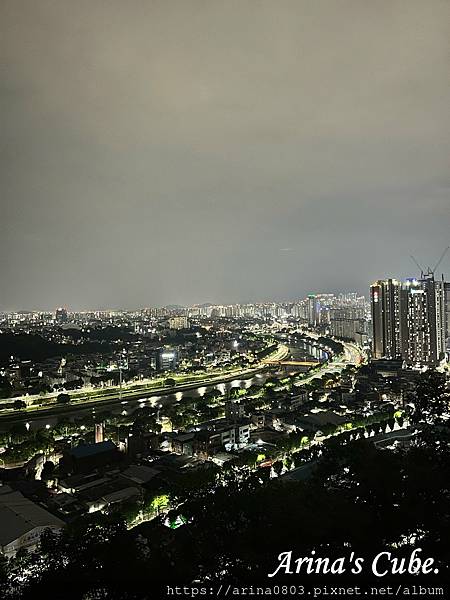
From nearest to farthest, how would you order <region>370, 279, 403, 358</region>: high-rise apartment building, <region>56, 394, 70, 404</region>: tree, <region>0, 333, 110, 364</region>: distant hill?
<region>56, 394, 70, 404</region>: tree < <region>370, 279, 403, 358</region>: high-rise apartment building < <region>0, 333, 110, 364</region>: distant hill

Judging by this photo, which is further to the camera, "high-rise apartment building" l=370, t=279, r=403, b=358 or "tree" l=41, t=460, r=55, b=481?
"high-rise apartment building" l=370, t=279, r=403, b=358

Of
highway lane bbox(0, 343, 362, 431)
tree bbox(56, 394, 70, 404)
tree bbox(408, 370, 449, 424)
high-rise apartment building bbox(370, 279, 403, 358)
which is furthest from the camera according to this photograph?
high-rise apartment building bbox(370, 279, 403, 358)

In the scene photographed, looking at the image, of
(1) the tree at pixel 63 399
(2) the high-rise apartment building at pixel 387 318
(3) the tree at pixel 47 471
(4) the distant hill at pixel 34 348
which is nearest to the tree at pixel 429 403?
(3) the tree at pixel 47 471

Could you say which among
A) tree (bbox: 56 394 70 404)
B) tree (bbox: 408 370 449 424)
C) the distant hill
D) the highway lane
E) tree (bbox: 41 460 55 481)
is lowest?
the highway lane

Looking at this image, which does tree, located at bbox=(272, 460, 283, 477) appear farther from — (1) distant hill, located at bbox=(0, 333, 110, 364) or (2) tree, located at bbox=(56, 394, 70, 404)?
(1) distant hill, located at bbox=(0, 333, 110, 364)

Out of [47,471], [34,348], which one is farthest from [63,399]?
[34,348]

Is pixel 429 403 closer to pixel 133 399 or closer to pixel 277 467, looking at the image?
pixel 277 467

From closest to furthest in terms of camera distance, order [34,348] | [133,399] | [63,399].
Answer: [63,399]
[133,399]
[34,348]

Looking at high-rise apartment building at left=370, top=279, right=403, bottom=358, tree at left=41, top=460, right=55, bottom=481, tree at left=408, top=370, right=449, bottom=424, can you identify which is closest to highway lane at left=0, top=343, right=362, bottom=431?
high-rise apartment building at left=370, top=279, right=403, bottom=358

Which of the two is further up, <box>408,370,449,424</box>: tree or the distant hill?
<box>408,370,449,424</box>: tree

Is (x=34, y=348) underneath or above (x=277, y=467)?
above

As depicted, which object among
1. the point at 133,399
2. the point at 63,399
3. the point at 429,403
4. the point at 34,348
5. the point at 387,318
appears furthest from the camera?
the point at 34,348

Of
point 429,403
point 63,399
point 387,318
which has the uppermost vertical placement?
point 429,403
